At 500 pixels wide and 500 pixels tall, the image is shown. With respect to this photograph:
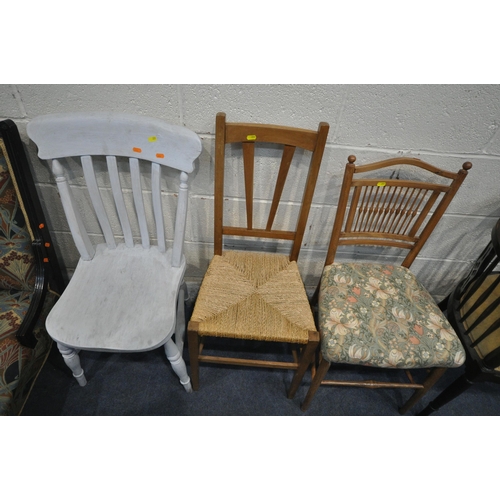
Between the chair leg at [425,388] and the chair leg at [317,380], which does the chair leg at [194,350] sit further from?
the chair leg at [425,388]

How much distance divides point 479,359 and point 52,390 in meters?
1.83

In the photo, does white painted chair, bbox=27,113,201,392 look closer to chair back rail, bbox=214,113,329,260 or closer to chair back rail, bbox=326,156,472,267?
chair back rail, bbox=214,113,329,260

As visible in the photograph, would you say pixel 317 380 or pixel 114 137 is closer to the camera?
pixel 114 137

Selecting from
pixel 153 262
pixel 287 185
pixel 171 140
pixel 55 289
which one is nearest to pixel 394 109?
pixel 287 185

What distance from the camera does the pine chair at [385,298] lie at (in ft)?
3.48


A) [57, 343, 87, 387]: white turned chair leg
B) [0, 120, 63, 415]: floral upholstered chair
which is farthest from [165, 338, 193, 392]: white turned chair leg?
[0, 120, 63, 415]: floral upholstered chair

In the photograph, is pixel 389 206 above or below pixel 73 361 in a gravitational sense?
above

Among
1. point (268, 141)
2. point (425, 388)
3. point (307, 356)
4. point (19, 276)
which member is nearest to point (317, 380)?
point (307, 356)

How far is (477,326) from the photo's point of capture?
3.97 feet

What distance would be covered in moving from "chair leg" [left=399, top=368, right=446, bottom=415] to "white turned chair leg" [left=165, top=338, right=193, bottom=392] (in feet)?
3.30

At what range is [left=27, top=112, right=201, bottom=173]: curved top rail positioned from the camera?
1.00m

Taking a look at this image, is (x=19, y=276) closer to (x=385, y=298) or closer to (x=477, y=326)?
(x=385, y=298)

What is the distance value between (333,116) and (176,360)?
1.13m

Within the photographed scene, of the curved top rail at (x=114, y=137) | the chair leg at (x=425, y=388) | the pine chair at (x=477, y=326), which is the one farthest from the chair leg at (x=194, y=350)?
the pine chair at (x=477, y=326)
